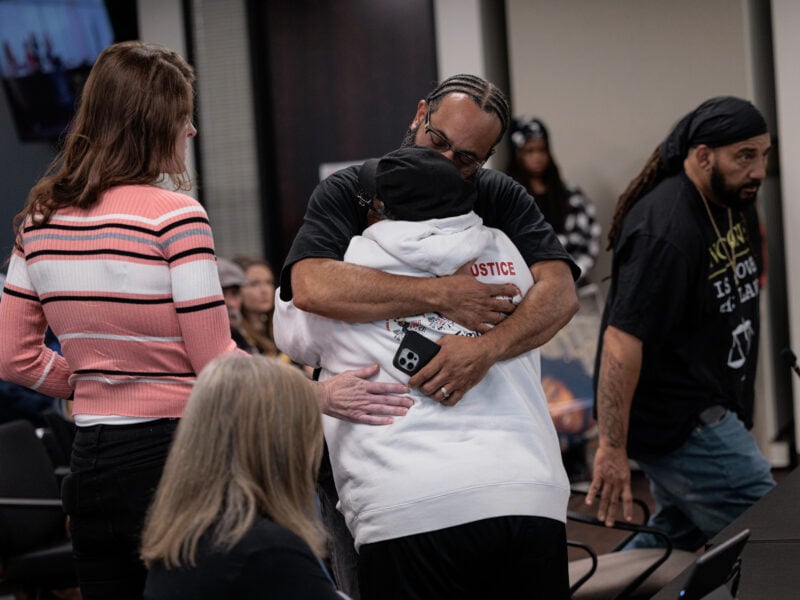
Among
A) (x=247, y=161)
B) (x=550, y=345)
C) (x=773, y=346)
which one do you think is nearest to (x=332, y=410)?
(x=550, y=345)

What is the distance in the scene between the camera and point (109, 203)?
211cm

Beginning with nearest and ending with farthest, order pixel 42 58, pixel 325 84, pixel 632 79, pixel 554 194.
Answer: pixel 554 194 < pixel 632 79 < pixel 42 58 < pixel 325 84

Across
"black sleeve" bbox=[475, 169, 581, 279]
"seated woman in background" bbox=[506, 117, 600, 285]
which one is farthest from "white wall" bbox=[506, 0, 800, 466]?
"black sleeve" bbox=[475, 169, 581, 279]

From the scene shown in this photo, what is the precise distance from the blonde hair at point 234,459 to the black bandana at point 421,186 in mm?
510

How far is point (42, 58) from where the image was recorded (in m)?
7.07

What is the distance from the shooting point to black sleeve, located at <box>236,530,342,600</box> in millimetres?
1561

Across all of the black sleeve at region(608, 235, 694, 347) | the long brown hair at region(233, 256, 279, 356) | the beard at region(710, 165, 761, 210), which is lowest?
the long brown hair at region(233, 256, 279, 356)

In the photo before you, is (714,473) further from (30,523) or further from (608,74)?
(608,74)

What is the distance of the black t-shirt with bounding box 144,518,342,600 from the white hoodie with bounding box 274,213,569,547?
1.35 ft

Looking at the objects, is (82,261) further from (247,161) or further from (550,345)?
(247,161)

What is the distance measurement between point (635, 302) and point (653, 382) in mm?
265

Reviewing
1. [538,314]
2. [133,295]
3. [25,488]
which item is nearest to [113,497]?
[133,295]

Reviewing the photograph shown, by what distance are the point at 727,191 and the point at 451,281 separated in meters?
1.34

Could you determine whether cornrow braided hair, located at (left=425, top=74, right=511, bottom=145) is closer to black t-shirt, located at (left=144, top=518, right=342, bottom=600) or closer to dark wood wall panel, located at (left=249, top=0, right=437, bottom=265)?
black t-shirt, located at (left=144, top=518, right=342, bottom=600)
